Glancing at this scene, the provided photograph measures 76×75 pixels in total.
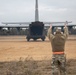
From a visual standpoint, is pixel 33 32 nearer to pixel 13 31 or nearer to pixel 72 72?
pixel 72 72

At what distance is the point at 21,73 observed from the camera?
10.2m

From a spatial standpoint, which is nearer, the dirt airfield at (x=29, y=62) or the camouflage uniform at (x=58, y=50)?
the camouflage uniform at (x=58, y=50)

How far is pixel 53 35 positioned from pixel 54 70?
0.93 meters

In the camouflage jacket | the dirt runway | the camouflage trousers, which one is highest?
the camouflage jacket

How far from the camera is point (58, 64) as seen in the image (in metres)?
8.66

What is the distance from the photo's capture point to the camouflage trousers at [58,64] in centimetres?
852

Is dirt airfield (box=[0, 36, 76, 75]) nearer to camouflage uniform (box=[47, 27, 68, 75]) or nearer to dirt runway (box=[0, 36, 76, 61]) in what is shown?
dirt runway (box=[0, 36, 76, 61])

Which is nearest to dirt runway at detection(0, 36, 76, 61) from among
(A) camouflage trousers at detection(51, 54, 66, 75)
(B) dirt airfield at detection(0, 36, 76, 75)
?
(B) dirt airfield at detection(0, 36, 76, 75)

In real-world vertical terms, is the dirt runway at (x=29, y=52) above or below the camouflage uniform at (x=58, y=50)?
below

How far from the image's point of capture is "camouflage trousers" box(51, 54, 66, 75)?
336 inches

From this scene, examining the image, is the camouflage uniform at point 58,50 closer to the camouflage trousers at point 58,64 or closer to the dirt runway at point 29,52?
the camouflage trousers at point 58,64

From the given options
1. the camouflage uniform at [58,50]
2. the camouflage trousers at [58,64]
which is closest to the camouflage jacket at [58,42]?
the camouflage uniform at [58,50]

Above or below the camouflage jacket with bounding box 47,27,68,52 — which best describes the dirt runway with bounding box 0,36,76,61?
below

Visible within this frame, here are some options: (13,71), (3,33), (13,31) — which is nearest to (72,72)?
(13,71)
